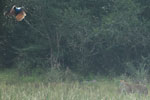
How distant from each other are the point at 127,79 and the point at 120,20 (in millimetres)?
2497

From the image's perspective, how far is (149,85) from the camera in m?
10.6

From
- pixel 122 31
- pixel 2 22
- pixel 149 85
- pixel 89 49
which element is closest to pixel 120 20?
pixel 122 31

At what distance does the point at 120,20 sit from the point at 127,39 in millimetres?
1007

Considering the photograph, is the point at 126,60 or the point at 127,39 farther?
the point at 126,60

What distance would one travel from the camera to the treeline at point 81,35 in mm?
12008

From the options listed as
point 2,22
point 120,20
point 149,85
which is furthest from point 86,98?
point 2,22

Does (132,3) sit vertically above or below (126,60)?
above

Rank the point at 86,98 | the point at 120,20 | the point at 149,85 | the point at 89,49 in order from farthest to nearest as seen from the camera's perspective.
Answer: the point at 89,49 < the point at 120,20 < the point at 149,85 < the point at 86,98

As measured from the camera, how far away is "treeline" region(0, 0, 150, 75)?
473 inches

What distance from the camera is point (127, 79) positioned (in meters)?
11.1

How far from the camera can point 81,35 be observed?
1218cm

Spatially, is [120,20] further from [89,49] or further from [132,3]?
[89,49]

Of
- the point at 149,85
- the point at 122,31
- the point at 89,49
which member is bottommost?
the point at 149,85

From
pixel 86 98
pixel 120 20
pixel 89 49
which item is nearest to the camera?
pixel 86 98
